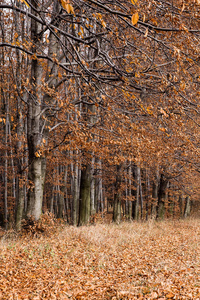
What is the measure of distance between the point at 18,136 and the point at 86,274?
749cm

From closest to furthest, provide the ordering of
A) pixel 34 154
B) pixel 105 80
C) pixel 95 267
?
pixel 95 267 < pixel 34 154 < pixel 105 80

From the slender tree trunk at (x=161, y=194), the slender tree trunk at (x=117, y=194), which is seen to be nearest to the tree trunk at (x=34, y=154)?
the slender tree trunk at (x=117, y=194)

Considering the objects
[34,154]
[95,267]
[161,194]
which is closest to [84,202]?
[34,154]

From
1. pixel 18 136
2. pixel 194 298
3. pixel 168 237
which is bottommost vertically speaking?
pixel 168 237

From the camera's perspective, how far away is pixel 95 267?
6191mm

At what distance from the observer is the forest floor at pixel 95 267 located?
462cm

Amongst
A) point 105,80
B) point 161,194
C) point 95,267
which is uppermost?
point 105,80

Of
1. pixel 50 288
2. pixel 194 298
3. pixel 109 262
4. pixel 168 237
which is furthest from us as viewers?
pixel 168 237

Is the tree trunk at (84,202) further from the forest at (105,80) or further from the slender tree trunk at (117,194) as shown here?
the slender tree trunk at (117,194)

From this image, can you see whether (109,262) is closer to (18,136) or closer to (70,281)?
(70,281)

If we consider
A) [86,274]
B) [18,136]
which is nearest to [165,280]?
[86,274]

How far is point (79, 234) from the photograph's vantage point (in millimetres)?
8602

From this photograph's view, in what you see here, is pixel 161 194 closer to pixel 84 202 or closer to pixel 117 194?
pixel 117 194

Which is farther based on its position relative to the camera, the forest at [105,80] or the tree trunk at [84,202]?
the tree trunk at [84,202]
